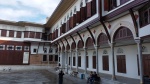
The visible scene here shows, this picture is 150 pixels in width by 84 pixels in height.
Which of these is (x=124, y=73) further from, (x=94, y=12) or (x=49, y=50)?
(x=49, y=50)

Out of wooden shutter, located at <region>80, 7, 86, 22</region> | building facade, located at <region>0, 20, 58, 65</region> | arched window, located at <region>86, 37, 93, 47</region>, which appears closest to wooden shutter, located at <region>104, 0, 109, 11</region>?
wooden shutter, located at <region>80, 7, 86, 22</region>

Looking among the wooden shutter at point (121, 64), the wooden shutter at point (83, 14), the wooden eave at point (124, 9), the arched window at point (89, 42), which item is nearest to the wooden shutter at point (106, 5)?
the wooden eave at point (124, 9)

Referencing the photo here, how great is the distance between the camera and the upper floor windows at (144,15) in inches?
279

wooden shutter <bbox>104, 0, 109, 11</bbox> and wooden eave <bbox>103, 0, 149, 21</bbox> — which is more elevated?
wooden shutter <bbox>104, 0, 109, 11</bbox>

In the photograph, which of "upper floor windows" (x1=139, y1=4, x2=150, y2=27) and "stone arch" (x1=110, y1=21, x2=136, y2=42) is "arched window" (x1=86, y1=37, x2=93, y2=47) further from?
"upper floor windows" (x1=139, y1=4, x2=150, y2=27)

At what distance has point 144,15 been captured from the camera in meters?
7.48

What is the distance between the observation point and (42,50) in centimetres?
2941

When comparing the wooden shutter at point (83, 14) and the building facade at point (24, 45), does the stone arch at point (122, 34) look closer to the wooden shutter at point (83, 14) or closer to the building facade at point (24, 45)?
the wooden shutter at point (83, 14)

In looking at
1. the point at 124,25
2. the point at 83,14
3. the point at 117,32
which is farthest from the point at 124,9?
the point at 83,14

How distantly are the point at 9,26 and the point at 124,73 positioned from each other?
24.0 m

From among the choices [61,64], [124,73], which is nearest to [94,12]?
[124,73]

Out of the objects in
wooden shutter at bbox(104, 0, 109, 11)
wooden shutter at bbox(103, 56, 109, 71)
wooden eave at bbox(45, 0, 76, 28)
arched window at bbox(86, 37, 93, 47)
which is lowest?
wooden shutter at bbox(103, 56, 109, 71)

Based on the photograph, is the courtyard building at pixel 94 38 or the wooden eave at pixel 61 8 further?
the wooden eave at pixel 61 8

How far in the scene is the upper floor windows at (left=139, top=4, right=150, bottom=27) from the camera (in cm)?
710
